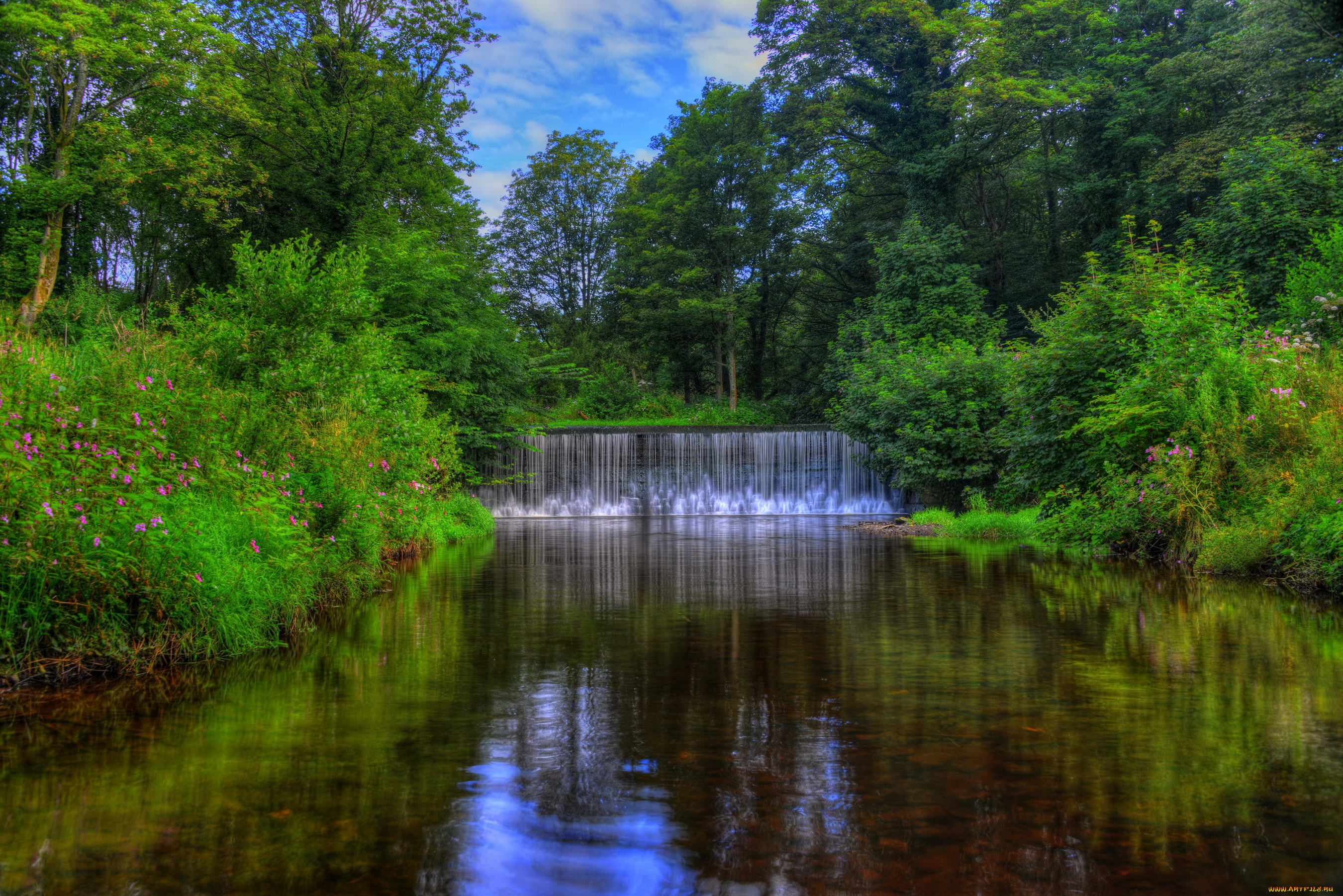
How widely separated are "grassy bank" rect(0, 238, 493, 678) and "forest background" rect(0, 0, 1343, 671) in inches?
1.4

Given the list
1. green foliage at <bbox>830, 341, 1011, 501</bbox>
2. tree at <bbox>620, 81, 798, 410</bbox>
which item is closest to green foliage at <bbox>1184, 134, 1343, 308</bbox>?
green foliage at <bbox>830, 341, 1011, 501</bbox>

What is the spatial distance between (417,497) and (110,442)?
5828 millimetres

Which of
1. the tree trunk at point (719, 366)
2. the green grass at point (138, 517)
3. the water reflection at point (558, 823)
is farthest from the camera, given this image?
the tree trunk at point (719, 366)

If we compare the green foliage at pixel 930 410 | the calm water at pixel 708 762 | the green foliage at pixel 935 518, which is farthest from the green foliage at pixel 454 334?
the calm water at pixel 708 762

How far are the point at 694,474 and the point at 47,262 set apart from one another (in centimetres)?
1910

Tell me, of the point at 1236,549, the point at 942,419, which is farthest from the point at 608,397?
the point at 1236,549

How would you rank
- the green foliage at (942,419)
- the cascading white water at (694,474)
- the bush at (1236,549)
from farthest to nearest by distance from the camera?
the cascading white water at (694,474) < the green foliage at (942,419) < the bush at (1236,549)

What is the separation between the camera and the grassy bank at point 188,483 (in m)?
4.67

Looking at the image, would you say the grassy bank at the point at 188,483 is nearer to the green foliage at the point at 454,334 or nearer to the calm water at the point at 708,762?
the calm water at the point at 708,762

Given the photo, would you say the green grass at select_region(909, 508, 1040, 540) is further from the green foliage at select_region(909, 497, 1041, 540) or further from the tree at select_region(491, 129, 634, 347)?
the tree at select_region(491, 129, 634, 347)

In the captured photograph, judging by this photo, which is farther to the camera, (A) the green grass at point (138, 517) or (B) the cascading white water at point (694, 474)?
(B) the cascading white water at point (694, 474)

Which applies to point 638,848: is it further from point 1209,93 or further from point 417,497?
point 1209,93

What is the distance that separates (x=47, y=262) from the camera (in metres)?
22.4

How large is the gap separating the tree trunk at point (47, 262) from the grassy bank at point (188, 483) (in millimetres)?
17391
